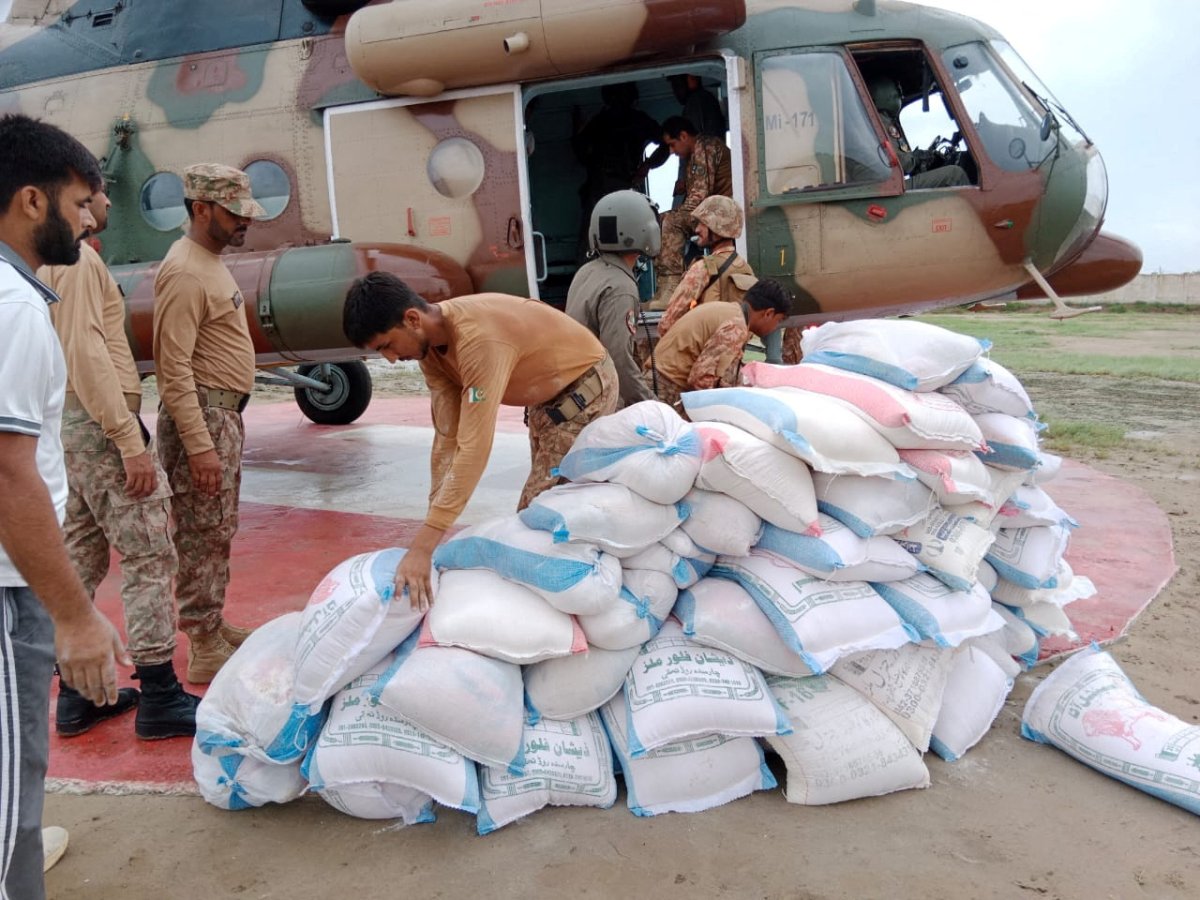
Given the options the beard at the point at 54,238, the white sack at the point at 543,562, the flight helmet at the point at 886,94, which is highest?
the flight helmet at the point at 886,94

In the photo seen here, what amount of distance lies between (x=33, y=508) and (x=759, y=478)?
6.07ft

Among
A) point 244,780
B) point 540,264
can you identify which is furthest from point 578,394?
point 540,264

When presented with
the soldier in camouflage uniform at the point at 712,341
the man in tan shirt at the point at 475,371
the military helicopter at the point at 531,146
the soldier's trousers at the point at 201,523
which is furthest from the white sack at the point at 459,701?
the military helicopter at the point at 531,146

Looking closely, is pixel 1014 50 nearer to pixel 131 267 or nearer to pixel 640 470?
pixel 640 470

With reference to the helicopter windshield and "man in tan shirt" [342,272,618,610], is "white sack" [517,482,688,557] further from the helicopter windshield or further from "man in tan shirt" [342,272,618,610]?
the helicopter windshield

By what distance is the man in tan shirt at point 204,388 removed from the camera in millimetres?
3139

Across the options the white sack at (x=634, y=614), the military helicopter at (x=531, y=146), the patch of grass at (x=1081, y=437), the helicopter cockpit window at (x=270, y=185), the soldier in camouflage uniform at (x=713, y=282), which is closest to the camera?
the white sack at (x=634, y=614)

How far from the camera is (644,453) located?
272 cm

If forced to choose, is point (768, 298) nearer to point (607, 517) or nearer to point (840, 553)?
point (840, 553)

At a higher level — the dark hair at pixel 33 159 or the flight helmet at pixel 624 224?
the dark hair at pixel 33 159

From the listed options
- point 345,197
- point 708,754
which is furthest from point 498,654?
point 345,197

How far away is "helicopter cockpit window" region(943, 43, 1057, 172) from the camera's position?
16.7ft

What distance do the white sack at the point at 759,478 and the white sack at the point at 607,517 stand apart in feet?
0.53

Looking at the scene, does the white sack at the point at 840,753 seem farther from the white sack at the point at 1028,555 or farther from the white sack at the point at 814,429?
the white sack at the point at 1028,555
